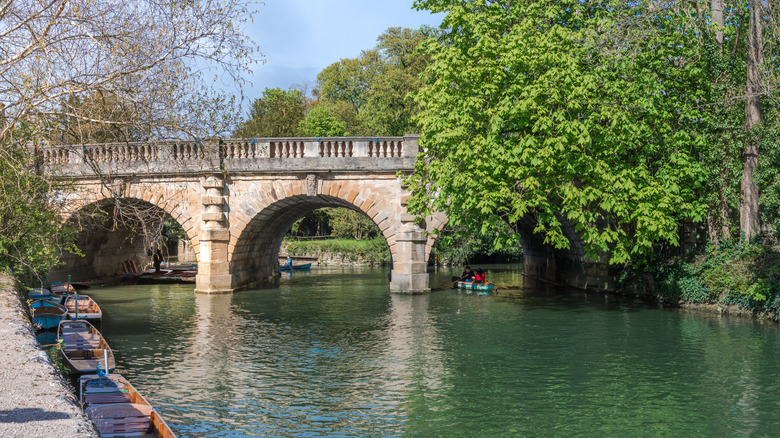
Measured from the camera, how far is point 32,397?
7.10 m

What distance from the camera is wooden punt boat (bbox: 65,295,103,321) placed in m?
16.7

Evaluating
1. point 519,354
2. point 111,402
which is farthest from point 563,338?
point 111,402

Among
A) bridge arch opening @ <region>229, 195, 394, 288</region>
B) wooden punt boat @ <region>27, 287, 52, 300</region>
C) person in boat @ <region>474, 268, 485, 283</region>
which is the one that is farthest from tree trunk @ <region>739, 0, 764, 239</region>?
wooden punt boat @ <region>27, 287, 52, 300</region>

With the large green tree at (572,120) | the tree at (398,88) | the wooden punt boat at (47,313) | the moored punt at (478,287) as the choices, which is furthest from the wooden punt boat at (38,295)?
the tree at (398,88)

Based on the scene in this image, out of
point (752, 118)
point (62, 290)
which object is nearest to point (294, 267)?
point (62, 290)

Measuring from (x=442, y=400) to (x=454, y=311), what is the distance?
9684mm

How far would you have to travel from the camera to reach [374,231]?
157 ft

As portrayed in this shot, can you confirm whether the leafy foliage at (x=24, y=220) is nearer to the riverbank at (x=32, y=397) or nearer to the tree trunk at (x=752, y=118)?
the riverbank at (x=32, y=397)

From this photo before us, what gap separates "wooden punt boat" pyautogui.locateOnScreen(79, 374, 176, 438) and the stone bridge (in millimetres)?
14267

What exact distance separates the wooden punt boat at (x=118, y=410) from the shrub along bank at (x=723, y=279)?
1470cm

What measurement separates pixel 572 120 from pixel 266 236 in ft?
47.6

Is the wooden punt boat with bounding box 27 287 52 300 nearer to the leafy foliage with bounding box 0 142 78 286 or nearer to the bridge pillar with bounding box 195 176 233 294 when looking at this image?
the leafy foliage with bounding box 0 142 78 286

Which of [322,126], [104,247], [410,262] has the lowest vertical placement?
[410,262]

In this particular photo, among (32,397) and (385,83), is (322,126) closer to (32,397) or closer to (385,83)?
(385,83)
